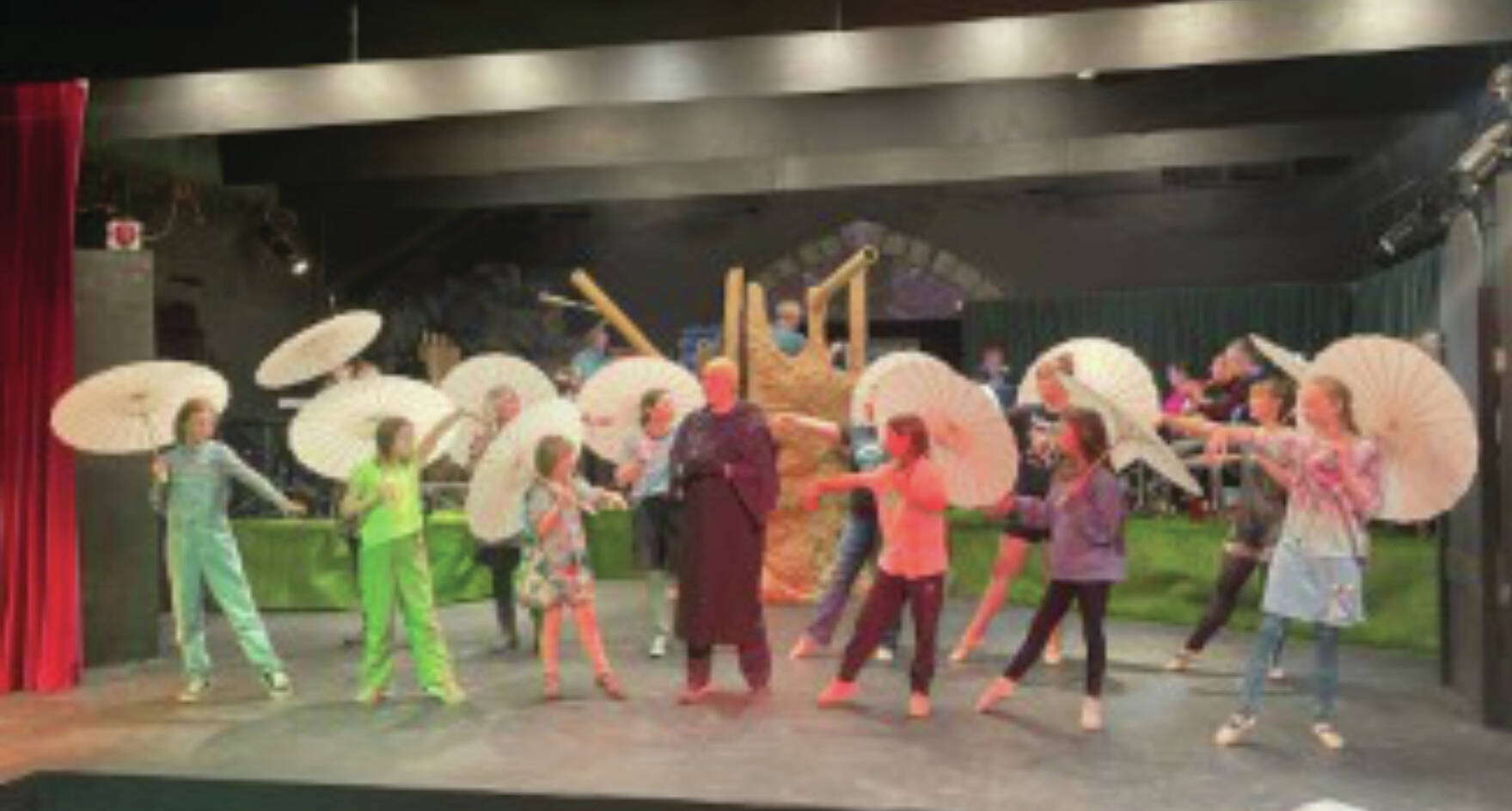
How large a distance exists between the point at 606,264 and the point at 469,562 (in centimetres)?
627

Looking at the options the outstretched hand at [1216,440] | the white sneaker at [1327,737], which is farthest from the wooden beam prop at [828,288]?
the white sneaker at [1327,737]

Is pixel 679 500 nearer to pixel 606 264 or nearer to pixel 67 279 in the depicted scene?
pixel 67 279

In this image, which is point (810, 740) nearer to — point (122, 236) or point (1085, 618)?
point (1085, 618)

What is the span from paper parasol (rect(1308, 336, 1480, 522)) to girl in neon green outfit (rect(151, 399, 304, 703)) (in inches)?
190

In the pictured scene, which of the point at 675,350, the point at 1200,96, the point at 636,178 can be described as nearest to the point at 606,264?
the point at 675,350

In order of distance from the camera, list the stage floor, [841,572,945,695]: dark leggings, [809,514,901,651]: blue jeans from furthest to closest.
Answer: [809,514,901,651]: blue jeans → [841,572,945,695]: dark leggings → the stage floor

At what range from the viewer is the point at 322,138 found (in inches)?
448

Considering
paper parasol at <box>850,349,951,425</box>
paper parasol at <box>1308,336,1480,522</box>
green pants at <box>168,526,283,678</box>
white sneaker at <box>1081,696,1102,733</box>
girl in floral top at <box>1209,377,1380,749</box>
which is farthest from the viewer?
paper parasol at <box>850,349,951,425</box>

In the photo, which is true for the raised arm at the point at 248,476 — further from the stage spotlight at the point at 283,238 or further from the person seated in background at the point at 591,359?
the stage spotlight at the point at 283,238

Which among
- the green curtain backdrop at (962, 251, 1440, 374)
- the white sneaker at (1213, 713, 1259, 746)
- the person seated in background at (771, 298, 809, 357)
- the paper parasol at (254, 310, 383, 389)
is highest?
the green curtain backdrop at (962, 251, 1440, 374)

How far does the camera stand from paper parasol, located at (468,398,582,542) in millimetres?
6184

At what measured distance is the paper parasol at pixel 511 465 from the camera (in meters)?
6.18

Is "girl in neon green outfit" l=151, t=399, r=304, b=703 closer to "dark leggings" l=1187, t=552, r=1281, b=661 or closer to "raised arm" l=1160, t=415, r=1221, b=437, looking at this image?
"raised arm" l=1160, t=415, r=1221, b=437

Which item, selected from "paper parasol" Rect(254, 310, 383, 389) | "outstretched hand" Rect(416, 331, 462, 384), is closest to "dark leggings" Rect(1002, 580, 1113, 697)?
"paper parasol" Rect(254, 310, 383, 389)
